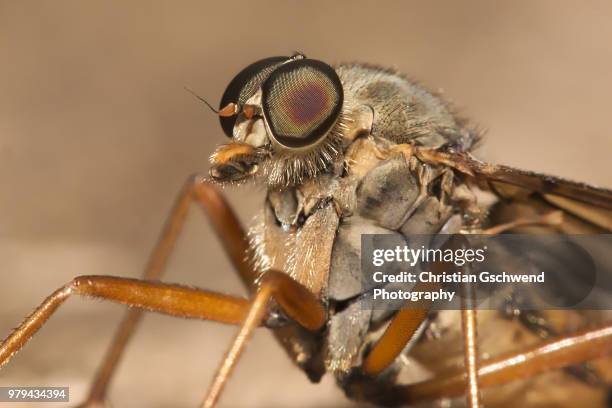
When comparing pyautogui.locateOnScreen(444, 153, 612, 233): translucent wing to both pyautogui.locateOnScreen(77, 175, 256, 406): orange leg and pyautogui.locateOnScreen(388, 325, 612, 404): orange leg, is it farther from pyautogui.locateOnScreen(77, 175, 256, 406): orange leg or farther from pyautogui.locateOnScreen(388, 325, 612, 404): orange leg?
pyautogui.locateOnScreen(77, 175, 256, 406): orange leg

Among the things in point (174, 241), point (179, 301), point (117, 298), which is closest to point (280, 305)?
point (179, 301)

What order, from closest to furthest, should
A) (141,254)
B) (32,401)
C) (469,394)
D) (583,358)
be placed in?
(469,394)
(583,358)
(32,401)
(141,254)

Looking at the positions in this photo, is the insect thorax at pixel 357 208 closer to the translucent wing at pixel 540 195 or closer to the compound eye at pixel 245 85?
the translucent wing at pixel 540 195

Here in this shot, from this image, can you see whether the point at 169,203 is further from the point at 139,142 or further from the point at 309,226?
the point at 309,226

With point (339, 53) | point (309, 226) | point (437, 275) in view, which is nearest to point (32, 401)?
point (309, 226)

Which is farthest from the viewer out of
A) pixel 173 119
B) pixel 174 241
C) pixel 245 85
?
pixel 173 119

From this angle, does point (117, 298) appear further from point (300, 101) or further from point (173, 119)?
point (173, 119)
